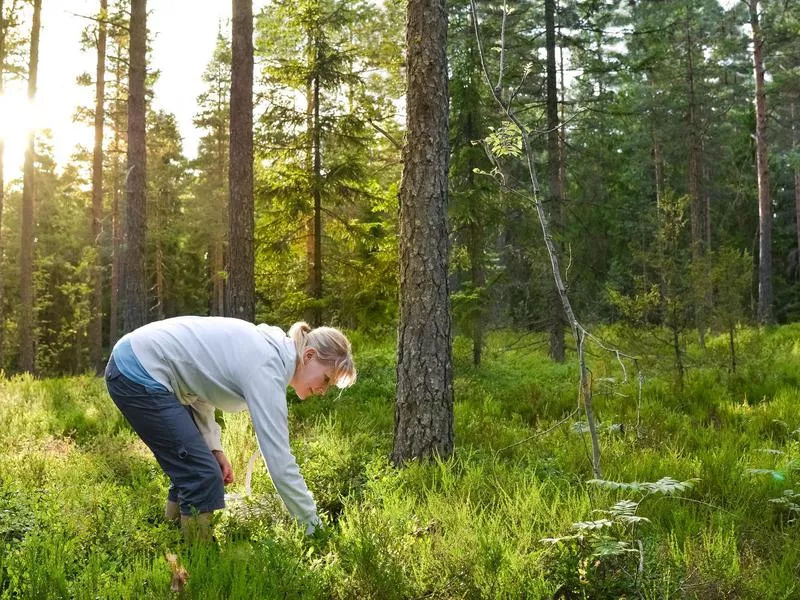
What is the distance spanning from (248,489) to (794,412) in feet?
19.2

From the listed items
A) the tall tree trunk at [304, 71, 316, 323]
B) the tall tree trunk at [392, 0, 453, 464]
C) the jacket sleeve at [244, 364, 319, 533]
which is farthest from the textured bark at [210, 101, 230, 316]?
the jacket sleeve at [244, 364, 319, 533]

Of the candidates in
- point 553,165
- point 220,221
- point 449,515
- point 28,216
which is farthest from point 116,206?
point 449,515

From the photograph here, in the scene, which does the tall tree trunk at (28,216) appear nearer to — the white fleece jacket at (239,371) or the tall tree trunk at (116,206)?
the tall tree trunk at (116,206)

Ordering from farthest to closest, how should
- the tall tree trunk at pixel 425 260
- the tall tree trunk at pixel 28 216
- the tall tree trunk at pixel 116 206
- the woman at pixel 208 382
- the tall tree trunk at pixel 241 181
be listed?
the tall tree trunk at pixel 116 206 < the tall tree trunk at pixel 28 216 < the tall tree trunk at pixel 241 181 < the tall tree trunk at pixel 425 260 < the woman at pixel 208 382

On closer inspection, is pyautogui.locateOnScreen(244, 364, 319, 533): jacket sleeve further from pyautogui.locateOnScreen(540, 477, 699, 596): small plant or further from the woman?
pyautogui.locateOnScreen(540, 477, 699, 596): small plant

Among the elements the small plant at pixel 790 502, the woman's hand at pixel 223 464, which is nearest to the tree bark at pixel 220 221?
the woman's hand at pixel 223 464

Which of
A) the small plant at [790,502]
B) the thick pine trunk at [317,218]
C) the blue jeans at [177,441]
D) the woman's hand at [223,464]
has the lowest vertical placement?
the small plant at [790,502]

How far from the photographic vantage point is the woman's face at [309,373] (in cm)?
339

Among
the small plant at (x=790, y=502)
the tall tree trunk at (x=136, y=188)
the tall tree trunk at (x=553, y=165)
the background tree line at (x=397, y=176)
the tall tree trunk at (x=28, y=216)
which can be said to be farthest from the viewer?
the tall tree trunk at (x=28, y=216)

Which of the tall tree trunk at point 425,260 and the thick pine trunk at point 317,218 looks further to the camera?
the thick pine trunk at point 317,218

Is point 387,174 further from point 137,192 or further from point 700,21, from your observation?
point 700,21

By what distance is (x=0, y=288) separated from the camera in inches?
647

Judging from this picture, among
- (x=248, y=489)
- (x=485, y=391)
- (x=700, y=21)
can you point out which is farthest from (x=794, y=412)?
(x=700, y=21)

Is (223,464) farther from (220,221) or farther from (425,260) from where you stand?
(220,221)
